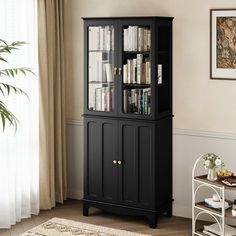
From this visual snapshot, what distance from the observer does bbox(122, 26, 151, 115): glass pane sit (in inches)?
219

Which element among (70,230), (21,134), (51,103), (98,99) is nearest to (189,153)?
(98,99)

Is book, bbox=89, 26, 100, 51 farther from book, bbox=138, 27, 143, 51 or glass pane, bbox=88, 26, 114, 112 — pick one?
book, bbox=138, 27, 143, 51

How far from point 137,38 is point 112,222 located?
181 cm

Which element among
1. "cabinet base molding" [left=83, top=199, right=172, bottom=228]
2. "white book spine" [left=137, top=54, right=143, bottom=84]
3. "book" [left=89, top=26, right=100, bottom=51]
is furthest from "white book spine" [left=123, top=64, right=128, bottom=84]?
"cabinet base molding" [left=83, top=199, right=172, bottom=228]

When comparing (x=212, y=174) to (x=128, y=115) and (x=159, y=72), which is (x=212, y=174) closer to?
(x=128, y=115)

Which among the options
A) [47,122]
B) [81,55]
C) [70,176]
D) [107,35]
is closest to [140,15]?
[107,35]

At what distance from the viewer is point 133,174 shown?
5688 millimetres

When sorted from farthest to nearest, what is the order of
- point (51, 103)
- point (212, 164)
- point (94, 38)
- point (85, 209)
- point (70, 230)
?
point (51, 103), point (85, 209), point (94, 38), point (70, 230), point (212, 164)

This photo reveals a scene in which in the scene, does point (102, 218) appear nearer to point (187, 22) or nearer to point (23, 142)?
point (23, 142)

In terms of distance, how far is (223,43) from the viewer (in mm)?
5520

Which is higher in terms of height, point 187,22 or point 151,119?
point 187,22

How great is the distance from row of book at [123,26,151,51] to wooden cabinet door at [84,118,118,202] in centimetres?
75

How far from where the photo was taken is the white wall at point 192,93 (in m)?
5.58

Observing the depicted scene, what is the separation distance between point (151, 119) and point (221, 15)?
1.17 m
